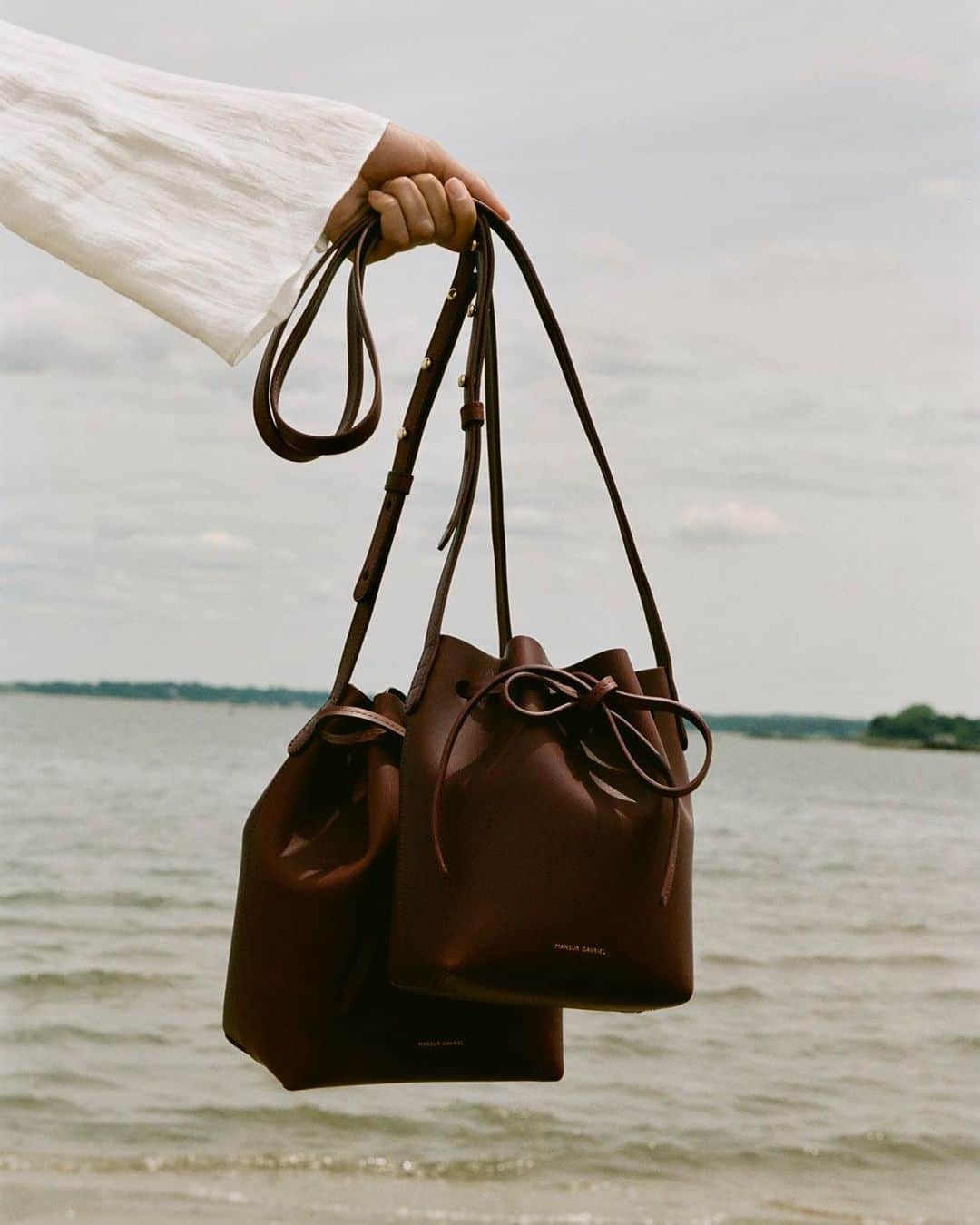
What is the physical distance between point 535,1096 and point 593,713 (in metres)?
4.85

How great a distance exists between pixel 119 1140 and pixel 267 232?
4.59 metres

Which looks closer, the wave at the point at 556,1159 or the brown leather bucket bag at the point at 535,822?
the brown leather bucket bag at the point at 535,822

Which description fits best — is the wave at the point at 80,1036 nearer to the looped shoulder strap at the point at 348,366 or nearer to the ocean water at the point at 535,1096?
the ocean water at the point at 535,1096

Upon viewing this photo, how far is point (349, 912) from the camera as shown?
138 cm

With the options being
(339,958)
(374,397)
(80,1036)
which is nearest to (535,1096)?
(80,1036)

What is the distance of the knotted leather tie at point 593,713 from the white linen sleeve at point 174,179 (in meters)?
0.37

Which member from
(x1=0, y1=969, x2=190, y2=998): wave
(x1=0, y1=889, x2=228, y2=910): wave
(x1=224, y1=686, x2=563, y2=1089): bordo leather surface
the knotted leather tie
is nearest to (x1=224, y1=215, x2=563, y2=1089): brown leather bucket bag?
(x1=224, y1=686, x2=563, y2=1089): bordo leather surface

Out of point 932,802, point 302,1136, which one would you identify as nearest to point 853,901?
point 302,1136

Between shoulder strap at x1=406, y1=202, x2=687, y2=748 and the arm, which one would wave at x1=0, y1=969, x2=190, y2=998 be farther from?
the arm

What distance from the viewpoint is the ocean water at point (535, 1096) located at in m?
4.73

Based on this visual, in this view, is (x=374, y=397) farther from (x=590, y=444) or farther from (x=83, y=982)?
(x=83, y=982)

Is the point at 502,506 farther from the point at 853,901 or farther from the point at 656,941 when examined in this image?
the point at 853,901

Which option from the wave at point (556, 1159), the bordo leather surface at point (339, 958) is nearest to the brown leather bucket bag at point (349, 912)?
the bordo leather surface at point (339, 958)

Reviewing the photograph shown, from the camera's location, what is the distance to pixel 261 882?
4.60ft
